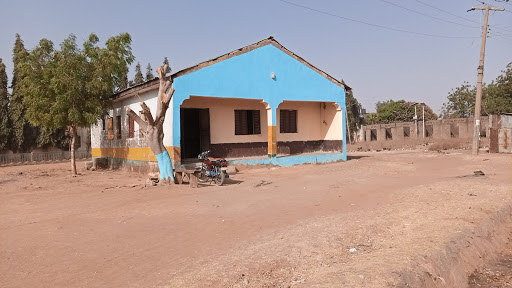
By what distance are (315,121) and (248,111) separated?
13.4 feet

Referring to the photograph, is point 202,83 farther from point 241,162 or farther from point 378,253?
point 378,253

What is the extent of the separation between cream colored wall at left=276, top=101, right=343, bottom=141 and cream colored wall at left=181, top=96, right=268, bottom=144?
1914 mm

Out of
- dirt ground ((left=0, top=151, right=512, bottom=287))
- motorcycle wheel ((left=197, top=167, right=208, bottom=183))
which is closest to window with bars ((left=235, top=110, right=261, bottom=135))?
motorcycle wheel ((left=197, top=167, right=208, bottom=183))

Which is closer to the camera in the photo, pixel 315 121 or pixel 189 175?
pixel 189 175

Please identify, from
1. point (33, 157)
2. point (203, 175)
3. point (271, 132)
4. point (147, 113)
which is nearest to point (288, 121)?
point (271, 132)

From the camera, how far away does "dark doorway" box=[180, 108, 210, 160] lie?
15.7 metres

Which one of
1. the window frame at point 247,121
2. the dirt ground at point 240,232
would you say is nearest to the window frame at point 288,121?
the window frame at point 247,121

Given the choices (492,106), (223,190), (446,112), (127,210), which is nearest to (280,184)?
(223,190)

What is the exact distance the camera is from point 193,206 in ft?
26.0

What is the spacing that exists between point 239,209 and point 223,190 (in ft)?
8.47

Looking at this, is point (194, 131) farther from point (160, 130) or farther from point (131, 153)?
point (160, 130)

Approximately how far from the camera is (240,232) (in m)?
5.75

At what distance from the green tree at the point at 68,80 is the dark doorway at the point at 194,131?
3629 mm

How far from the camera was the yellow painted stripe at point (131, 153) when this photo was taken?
14.2 metres
